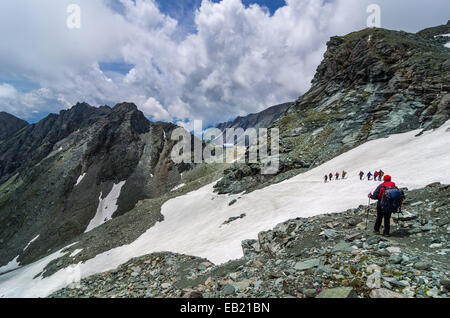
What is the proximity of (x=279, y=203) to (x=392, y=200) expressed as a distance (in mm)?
17061

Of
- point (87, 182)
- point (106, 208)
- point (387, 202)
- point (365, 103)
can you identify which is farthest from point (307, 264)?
point (87, 182)

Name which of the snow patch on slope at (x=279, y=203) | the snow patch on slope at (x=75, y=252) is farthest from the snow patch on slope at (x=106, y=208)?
the snow patch on slope at (x=75, y=252)

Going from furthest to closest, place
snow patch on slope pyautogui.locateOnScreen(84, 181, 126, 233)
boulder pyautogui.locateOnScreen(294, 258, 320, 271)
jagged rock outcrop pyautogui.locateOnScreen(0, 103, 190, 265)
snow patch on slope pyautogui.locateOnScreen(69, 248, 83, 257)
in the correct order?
snow patch on slope pyautogui.locateOnScreen(84, 181, 126, 233) < jagged rock outcrop pyautogui.locateOnScreen(0, 103, 190, 265) < snow patch on slope pyautogui.locateOnScreen(69, 248, 83, 257) < boulder pyautogui.locateOnScreen(294, 258, 320, 271)

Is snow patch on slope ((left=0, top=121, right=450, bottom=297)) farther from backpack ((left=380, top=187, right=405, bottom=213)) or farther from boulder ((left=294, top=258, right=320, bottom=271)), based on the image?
backpack ((left=380, top=187, right=405, bottom=213))

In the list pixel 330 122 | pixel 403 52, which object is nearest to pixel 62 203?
pixel 330 122

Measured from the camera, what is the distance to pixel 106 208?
96.9m

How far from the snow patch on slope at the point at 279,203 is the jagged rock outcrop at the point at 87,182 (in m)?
50.7

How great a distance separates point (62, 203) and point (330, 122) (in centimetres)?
11544

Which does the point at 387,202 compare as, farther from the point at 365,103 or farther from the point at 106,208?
the point at 106,208

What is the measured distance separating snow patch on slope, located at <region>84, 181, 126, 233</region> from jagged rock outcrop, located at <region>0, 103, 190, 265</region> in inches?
25.1

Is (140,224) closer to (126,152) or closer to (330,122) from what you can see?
(330,122)

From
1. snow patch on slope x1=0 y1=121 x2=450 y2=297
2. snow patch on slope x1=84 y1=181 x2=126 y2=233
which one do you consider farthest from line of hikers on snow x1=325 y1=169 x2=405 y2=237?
snow patch on slope x1=84 y1=181 x2=126 y2=233

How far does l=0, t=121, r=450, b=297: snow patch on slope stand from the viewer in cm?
1820

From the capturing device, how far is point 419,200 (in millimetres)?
12266
